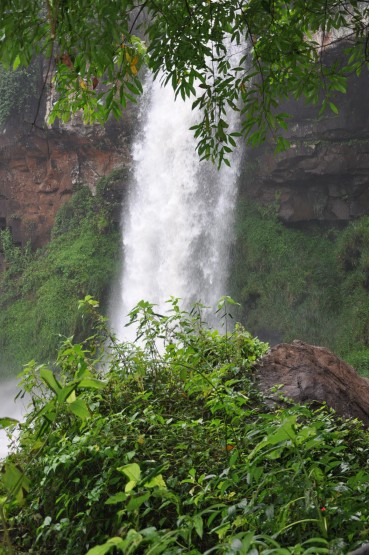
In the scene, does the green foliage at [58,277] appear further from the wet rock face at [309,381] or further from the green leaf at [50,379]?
the green leaf at [50,379]

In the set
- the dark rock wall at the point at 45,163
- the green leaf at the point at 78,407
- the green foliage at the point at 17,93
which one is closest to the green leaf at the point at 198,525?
the green leaf at the point at 78,407

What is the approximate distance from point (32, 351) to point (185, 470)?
46.4ft

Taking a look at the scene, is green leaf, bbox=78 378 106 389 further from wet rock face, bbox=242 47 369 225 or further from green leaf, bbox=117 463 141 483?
wet rock face, bbox=242 47 369 225

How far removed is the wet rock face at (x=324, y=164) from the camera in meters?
12.7

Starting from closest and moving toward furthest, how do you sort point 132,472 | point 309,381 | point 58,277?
point 132,472 → point 309,381 → point 58,277

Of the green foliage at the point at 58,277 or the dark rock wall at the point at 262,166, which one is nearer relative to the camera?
the dark rock wall at the point at 262,166

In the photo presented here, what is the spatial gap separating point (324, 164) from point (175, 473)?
465 inches

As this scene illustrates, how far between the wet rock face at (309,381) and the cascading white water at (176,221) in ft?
32.5

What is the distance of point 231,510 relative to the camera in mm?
1443

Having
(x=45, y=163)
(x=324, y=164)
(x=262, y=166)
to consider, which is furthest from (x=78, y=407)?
(x=45, y=163)

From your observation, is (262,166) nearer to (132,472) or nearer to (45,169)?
(45,169)

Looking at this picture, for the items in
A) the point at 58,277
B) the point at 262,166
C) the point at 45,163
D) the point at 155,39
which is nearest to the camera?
the point at 155,39

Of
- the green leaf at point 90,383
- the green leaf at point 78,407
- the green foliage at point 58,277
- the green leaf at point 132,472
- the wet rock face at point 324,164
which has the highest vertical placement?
the green foliage at point 58,277

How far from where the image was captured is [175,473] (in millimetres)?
1966
